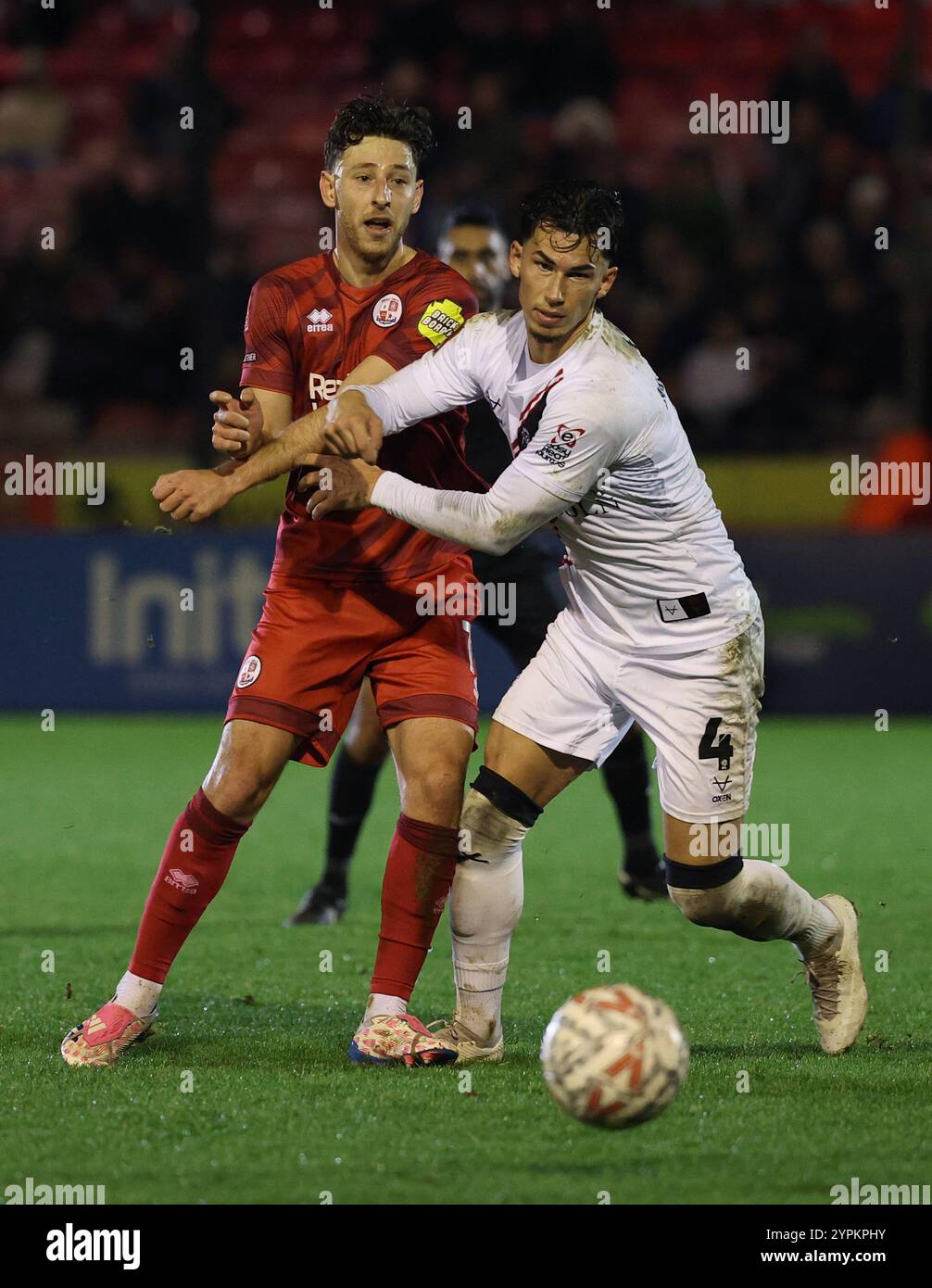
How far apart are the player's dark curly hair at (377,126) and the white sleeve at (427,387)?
55 cm

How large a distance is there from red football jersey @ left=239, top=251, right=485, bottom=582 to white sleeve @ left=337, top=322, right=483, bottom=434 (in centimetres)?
22

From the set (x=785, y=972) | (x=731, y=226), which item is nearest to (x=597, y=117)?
(x=731, y=226)

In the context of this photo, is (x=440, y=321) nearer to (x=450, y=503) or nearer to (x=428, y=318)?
(x=428, y=318)

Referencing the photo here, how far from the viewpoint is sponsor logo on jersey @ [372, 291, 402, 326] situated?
493cm

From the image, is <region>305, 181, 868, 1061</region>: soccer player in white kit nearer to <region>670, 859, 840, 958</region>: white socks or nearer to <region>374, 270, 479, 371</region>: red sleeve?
<region>670, 859, 840, 958</region>: white socks

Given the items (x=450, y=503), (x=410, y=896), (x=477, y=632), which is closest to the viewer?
(x=450, y=503)

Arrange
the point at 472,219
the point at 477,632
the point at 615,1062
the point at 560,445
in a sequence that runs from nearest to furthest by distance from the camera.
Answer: the point at 615,1062 → the point at 560,445 → the point at 472,219 → the point at 477,632

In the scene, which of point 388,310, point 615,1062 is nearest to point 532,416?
point 388,310

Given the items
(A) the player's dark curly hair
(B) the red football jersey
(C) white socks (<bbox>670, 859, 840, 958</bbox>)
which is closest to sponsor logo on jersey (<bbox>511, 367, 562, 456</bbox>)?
(B) the red football jersey

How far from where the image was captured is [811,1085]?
448 centimetres

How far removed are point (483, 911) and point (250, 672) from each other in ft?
2.71

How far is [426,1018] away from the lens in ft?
17.3

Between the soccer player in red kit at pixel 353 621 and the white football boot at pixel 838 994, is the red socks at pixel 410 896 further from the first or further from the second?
the white football boot at pixel 838 994

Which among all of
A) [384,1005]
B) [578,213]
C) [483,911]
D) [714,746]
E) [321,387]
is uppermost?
[578,213]
